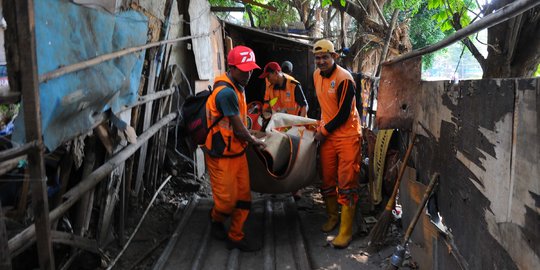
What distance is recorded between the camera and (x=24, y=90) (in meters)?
1.92

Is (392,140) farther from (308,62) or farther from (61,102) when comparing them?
(308,62)

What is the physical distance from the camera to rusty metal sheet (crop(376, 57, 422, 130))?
11.5 feet

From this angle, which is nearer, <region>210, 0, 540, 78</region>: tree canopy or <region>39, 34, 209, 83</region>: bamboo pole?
<region>39, 34, 209, 83</region>: bamboo pole

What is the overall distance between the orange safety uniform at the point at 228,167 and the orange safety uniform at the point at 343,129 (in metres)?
0.89

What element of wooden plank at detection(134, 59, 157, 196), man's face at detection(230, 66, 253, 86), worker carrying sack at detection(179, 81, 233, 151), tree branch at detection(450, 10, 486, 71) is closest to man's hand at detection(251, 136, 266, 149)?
worker carrying sack at detection(179, 81, 233, 151)

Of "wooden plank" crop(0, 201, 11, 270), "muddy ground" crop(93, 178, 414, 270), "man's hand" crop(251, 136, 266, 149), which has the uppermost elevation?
"man's hand" crop(251, 136, 266, 149)

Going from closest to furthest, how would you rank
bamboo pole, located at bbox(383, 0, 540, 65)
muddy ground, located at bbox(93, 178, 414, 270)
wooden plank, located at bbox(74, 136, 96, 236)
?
1. bamboo pole, located at bbox(383, 0, 540, 65)
2. wooden plank, located at bbox(74, 136, 96, 236)
3. muddy ground, located at bbox(93, 178, 414, 270)

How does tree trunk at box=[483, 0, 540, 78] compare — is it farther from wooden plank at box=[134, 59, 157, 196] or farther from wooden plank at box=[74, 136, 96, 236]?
wooden plank at box=[74, 136, 96, 236]

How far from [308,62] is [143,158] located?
6.12m

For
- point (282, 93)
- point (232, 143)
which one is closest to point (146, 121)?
point (232, 143)

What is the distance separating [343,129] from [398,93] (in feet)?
2.21

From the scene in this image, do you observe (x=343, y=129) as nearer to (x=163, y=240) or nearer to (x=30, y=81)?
(x=163, y=240)

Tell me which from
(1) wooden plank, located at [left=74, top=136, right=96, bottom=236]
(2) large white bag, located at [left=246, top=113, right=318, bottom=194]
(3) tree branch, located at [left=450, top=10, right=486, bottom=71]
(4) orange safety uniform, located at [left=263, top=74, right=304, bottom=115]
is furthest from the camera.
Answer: (4) orange safety uniform, located at [left=263, top=74, right=304, bottom=115]

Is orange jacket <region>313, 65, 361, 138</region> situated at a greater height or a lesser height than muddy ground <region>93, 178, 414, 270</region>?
greater
